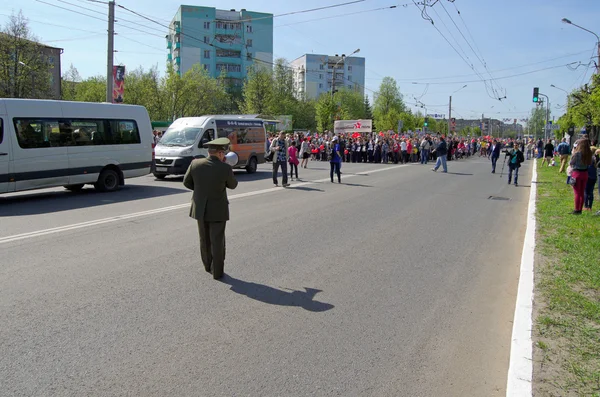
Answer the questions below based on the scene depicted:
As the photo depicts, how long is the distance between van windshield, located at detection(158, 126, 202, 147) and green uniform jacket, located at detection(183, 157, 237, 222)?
12.5 m

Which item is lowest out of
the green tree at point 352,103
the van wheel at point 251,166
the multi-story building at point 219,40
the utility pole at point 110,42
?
the van wheel at point 251,166

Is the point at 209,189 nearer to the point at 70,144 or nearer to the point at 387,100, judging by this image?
the point at 70,144

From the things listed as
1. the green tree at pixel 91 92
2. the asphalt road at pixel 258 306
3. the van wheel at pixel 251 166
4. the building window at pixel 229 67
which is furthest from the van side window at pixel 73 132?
the building window at pixel 229 67

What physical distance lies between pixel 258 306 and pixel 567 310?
10.3ft

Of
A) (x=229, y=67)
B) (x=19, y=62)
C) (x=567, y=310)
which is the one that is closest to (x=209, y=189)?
(x=567, y=310)

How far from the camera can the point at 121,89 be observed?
78.0 ft

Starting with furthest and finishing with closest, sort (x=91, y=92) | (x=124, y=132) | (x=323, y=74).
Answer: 1. (x=323, y=74)
2. (x=91, y=92)
3. (x=124, y=132)

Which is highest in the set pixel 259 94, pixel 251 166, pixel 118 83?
pixel 259 94

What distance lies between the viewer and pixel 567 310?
497cm

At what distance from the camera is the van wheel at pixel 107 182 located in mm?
14250

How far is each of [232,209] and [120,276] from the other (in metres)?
5.51

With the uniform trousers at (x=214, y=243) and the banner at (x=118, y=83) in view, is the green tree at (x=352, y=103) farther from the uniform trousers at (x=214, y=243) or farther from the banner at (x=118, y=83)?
the uniform trousers at (x=214, y=243)

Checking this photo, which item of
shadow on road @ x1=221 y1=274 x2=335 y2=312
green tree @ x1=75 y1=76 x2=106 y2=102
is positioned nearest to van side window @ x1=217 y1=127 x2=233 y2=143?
shadow on road @ x1=221 y1=274 x2=335 y2=312

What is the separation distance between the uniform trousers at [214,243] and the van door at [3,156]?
819 cm
